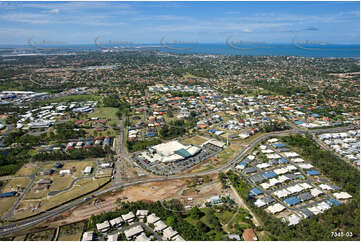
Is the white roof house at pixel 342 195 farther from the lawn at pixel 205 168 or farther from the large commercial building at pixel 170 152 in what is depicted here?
the large commercial building at pixel 170 152

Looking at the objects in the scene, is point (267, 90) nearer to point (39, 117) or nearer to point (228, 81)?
point (228, 81)

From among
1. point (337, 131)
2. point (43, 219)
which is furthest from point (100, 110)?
point (337, 131)

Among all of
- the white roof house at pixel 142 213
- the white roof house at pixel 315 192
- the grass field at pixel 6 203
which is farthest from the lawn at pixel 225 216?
the grass field at pixel 6 203

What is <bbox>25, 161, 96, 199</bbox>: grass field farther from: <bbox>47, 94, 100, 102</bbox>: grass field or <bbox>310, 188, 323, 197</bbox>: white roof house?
<bbox>47, 94, 100, 102</bbox>: grass field

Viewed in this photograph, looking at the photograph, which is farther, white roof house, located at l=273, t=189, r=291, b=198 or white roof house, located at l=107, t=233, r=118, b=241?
white roof house, located at l=273, t=189, r=291, b=198

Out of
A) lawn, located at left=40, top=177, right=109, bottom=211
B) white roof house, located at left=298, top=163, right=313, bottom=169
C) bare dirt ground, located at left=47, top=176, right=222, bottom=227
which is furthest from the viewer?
white roof house, located at left=298, top=163, right=313, bottom=169

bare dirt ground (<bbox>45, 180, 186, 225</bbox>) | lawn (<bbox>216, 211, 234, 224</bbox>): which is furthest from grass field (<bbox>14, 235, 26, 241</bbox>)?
lawn (<bbox>216, 211, 234, 224</bbox>)

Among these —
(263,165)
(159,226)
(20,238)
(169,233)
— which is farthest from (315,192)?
(20,238)
